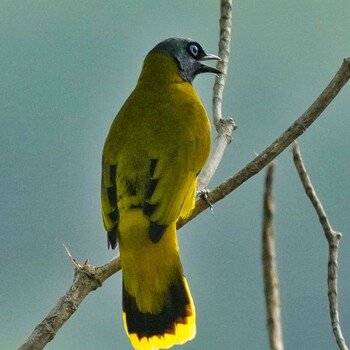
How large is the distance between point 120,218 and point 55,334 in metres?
1.16

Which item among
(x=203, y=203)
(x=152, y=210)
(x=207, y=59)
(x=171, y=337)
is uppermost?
(x=207, y=59)

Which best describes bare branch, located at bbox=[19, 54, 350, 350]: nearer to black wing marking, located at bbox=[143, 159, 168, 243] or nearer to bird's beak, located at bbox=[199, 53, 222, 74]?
black wing marking, located at bbox=[143, 159, 168, 243]

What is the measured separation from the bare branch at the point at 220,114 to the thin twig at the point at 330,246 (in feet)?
3.30

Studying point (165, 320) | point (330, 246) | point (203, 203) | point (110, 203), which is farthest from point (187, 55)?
point (330, 246)

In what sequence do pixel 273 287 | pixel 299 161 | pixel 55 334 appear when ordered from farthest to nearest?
1. pixel 299 161
2. pixel 55 334
3. pixel 273 287

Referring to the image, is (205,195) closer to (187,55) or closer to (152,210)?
(152,210)

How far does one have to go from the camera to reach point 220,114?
664cm

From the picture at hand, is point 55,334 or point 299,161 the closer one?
point 55,334

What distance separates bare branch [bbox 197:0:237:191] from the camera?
6.21m

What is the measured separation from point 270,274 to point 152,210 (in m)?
1.75

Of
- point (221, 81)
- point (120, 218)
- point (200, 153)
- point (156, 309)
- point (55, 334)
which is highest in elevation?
point (221, 81)

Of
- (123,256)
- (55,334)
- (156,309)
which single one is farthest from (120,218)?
(55,334)

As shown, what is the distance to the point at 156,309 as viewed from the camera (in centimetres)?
568

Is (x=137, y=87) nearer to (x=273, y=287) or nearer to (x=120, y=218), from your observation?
(x=120, y=218)
